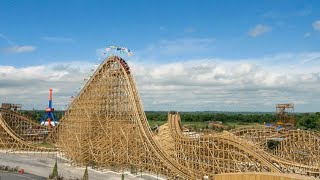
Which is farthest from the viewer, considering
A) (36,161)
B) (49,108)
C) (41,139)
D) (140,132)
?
(49,108)

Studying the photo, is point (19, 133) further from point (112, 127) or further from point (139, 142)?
point (139, 142)

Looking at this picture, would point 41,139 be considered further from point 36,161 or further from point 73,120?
point 73,120

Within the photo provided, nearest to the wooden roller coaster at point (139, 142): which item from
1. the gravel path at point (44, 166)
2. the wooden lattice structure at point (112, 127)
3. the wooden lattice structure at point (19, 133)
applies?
the wooden lattice structure at point (112, 127)

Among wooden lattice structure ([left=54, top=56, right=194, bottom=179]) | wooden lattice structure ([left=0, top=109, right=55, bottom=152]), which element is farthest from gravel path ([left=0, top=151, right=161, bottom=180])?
wooden lattice structure ([left=0, top=109, right=55, bottom=152])

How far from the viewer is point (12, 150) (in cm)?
4366

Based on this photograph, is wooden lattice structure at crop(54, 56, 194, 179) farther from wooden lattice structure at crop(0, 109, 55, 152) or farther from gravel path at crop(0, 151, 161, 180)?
wooden lattice structure at crop(0, 109, 55, 152)

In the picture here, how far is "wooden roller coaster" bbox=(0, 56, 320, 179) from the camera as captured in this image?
78.7ft

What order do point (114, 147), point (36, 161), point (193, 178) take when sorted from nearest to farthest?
1. point (193, 178)
2. point (114, 147)
3. point (36, 161)

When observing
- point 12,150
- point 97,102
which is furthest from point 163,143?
point 12,150

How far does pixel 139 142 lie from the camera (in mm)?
29703

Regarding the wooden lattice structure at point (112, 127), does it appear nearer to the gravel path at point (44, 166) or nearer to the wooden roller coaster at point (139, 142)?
the wooden roller coaster at point (139, 142)

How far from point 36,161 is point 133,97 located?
13.4 meters

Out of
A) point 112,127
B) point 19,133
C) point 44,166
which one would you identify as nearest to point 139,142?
point 112,127

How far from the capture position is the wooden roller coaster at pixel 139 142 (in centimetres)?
2400
